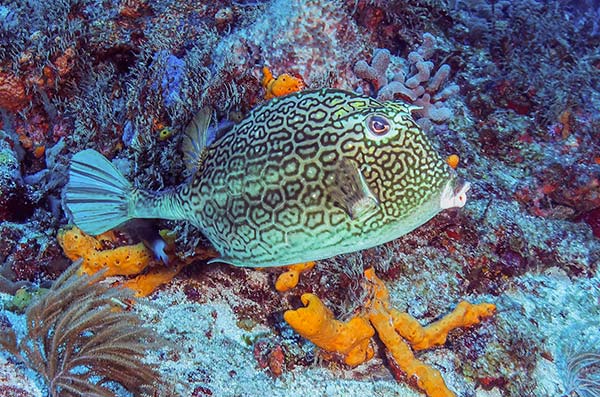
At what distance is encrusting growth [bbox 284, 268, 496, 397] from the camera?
3.20m

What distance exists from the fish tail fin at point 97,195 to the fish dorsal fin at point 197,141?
56cm

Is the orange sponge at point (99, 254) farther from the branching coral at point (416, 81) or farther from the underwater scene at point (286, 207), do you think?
the branching coral at point (416, 81)

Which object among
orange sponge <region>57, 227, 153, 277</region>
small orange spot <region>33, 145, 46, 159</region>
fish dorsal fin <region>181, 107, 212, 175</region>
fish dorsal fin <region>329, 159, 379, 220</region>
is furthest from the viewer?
small orange spot <region>33, 145, 46, 159</region>

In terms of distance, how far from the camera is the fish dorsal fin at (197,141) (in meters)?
2.72

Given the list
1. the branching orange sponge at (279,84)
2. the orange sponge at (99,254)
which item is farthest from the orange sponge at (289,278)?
the branching orange sponge at (279,84)

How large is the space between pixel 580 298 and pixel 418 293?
5.79 feet

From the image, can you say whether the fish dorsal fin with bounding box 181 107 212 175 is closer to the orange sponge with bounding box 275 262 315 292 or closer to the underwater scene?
the underwater scene

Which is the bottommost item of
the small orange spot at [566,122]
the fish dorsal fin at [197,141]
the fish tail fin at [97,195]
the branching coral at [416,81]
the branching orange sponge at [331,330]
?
the small orange spot at [566,122]

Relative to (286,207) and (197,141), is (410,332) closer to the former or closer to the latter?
(286,207)

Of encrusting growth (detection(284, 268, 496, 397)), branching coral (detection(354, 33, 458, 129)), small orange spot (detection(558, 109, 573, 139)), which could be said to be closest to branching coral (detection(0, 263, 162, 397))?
encrusting growth (detection(284, 268, 496, 397))

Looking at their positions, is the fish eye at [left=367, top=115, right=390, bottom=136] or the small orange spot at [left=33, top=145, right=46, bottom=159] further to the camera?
the small orange spot at [left=33, top=145, right=46, bottom=159]

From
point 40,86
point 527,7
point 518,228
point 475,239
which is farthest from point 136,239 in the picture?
point 527,7

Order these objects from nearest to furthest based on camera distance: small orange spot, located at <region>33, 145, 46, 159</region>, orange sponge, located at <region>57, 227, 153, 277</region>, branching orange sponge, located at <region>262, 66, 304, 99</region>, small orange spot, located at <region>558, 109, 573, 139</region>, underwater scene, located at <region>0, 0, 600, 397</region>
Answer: underwater scene, located at <region>0, 0, 600, 397</region>
orange sponge, located at <region>57, 227, 153, 277</region>
branching orange sponge, located at <region>262, 66, 304, 99</region>
small orange spot, located at <region>33, 145, 46, 159</region>
small orange spot, located at <region>558, 109, 573, 139</region>

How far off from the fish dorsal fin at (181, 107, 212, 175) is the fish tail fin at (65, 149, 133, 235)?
56cm
